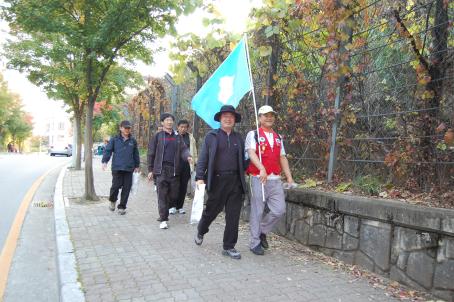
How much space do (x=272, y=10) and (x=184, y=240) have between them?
3.65 meters

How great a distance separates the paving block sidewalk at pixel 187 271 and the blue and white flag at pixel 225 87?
1.87 metres

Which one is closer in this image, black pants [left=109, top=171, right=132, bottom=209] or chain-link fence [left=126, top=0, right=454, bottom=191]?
chain-link fence [left=126, top=0, right=454, bottom=191]

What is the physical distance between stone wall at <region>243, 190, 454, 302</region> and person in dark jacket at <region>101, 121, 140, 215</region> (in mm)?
3666

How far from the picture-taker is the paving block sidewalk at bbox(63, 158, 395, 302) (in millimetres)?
4117

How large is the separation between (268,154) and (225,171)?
1.93 feet

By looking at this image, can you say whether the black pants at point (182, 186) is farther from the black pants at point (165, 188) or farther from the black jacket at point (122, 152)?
the black jacket at point (122, 152)

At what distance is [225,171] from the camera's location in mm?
5383

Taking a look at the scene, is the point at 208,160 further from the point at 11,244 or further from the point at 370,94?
the point at 11,244

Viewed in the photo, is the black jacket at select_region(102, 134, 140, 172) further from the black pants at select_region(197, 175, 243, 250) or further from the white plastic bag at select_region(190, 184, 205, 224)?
the black pants at select_region(197, 175, 243, 250)

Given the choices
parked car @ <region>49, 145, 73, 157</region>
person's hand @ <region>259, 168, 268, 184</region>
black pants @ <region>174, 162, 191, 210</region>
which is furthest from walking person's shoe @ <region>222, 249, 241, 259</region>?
parked car @ <region>49, 145, 73, 157</region>

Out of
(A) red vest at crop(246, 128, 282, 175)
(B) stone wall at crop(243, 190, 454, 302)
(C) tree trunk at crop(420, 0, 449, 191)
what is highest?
(C) tree trunk at crop(420, 0, 449, 191)

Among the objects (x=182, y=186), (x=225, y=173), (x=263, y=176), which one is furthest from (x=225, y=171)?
(x=182, y=186)

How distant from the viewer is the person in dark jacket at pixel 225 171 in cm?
539

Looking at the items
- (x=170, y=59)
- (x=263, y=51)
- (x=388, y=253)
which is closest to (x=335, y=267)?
(x=388, y=253)
